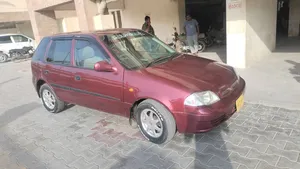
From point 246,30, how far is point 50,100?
196 inches

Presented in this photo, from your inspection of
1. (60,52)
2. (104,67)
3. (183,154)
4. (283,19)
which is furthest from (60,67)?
(283,19)

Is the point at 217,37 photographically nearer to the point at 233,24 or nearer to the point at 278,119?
the point at 233,24

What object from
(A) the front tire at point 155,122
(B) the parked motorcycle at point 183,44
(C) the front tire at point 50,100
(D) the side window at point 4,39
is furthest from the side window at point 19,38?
(A) the front tire at point 155,122

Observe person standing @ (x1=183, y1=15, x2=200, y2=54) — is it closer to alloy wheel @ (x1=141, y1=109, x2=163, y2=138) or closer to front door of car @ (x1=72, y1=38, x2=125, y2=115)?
front door of car @ (x1=72, y1=38, x2=125, y2=115)

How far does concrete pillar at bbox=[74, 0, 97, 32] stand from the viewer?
26.8 ft

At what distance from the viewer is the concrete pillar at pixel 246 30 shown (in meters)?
6.07

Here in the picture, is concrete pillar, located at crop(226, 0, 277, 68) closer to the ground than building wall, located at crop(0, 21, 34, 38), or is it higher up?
closer to the ground

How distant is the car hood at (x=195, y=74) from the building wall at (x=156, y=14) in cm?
912

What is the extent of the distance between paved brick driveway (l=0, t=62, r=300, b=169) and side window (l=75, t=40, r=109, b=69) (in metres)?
1.10

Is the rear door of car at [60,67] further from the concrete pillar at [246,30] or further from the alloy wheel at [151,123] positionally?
the concrete pillar at [246,30]

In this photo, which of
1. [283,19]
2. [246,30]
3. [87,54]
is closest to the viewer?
[87,54]

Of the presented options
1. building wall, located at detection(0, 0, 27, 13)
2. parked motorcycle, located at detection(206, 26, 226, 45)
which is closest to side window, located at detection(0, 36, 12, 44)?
building wall, located at detection(0, 0, 27, 13)

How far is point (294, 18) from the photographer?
37.1ft

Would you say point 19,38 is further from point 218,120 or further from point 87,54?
point 218,120
